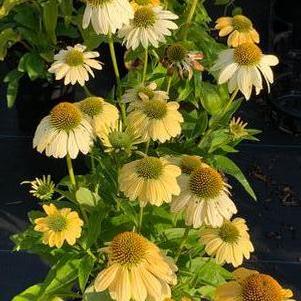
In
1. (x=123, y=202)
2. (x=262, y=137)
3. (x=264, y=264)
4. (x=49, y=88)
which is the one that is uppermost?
(x=123, y=202)

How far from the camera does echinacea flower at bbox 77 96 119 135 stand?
1.11 metres

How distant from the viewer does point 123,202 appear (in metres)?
1.18

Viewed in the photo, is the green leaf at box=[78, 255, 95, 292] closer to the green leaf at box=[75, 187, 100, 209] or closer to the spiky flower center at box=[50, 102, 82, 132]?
the green leaf at box=[75, 187, 100, 209]

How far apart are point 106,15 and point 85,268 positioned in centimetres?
47

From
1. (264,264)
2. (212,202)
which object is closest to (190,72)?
(212,202)

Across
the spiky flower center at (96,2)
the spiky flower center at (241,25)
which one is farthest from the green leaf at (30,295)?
the spiky flower center at (241,25)

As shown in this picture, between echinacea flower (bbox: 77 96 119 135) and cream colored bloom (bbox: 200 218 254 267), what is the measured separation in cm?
25

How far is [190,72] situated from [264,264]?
2.41ft

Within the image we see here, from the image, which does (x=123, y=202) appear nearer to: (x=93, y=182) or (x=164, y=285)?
(x=93, y=182)

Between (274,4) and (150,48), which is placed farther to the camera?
(274,4)

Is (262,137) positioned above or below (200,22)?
below

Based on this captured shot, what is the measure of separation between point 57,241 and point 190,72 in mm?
458

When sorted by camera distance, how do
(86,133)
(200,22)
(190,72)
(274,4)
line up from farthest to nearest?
(274,4) → (200,22) → (190,72) → (86,133)

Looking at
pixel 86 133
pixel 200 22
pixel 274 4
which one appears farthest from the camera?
pixel 274 4
